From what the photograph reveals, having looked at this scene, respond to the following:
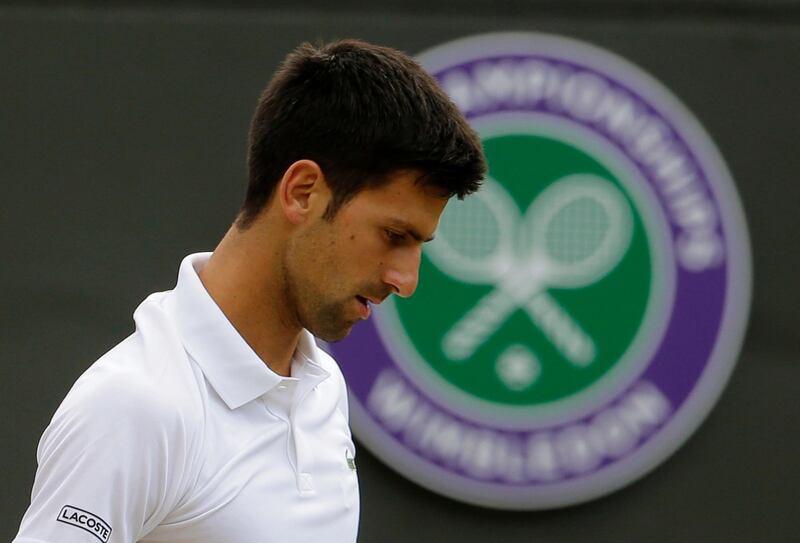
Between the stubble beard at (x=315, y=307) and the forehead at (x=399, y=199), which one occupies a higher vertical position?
the forehead at (x=399, y=199)

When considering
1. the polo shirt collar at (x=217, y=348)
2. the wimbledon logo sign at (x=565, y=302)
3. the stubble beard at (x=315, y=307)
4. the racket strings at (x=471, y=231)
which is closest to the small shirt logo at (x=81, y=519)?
the polo shirt collar at (x=217, y=348)

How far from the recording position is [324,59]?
4.70 ft

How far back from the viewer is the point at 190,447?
127cm

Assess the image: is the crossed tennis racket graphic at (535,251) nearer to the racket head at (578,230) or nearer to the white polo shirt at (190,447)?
the racket head at (578,230)

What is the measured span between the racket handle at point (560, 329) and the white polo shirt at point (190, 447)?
47.4 inches

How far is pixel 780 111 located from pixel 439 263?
2.53ft

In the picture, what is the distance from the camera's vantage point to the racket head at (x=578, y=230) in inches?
106

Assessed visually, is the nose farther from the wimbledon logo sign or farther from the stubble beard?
the wimbledon logo sign

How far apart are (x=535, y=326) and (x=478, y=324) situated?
11 centimetres

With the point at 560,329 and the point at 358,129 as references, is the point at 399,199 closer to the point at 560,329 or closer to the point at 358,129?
the point at 358,129

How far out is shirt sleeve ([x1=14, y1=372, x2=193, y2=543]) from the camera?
3.95 feet

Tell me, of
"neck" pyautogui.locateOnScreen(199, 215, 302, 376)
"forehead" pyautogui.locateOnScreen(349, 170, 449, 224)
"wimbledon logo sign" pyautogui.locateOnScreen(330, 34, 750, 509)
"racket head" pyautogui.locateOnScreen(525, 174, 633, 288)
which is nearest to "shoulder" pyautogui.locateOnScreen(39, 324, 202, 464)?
"neck" pyautogui.locateOnScreen(199, 215, 302, 376)

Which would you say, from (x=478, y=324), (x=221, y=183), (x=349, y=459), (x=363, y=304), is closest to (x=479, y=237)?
(x=478, y=324)

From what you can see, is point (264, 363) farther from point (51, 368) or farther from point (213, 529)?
point (51, 368)
